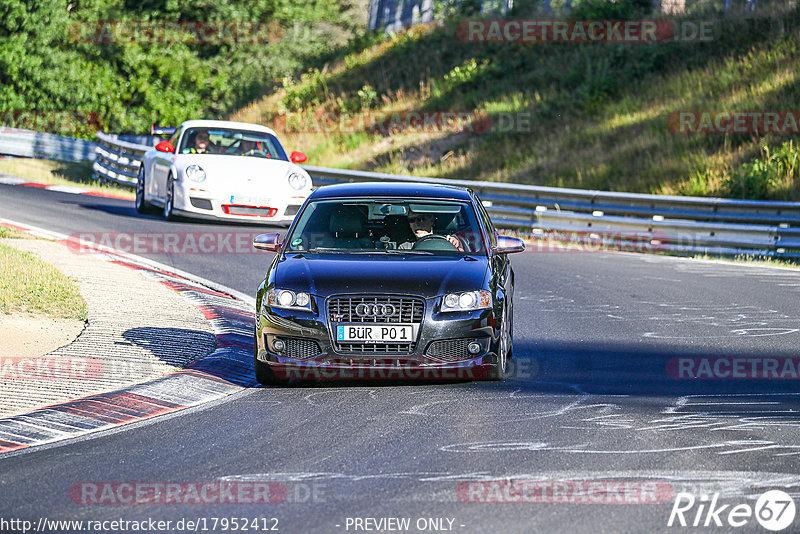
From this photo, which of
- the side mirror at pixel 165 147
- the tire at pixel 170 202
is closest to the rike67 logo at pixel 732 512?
the tire at pixel 170 202

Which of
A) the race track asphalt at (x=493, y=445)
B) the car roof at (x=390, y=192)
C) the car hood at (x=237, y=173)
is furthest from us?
the car hood at (x=237, y=173)

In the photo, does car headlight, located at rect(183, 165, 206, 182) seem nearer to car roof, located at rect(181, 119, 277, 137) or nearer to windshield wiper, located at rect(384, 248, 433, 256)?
car roof, located at rect(181, 119, 277, 137)

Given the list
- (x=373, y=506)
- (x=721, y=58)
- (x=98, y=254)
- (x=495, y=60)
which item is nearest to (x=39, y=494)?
(x=373, y=506)

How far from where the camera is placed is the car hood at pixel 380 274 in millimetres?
8539

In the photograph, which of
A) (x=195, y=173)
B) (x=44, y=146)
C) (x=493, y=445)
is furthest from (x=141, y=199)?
(x=44, y=146)

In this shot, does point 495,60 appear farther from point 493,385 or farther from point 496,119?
point 493,385

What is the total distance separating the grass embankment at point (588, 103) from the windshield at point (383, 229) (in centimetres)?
1420

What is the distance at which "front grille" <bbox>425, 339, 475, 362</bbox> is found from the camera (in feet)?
27.8

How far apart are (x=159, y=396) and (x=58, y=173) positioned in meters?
27.6

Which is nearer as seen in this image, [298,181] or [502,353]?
[502,353]

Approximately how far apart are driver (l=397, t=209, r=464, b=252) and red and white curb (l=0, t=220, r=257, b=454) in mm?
1623

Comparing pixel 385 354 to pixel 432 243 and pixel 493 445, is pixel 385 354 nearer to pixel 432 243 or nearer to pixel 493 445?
pixel 432 243

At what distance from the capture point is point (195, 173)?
61.1 ft

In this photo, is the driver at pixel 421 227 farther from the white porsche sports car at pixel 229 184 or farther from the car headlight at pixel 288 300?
the white porsche sports car at pixel 229 184
